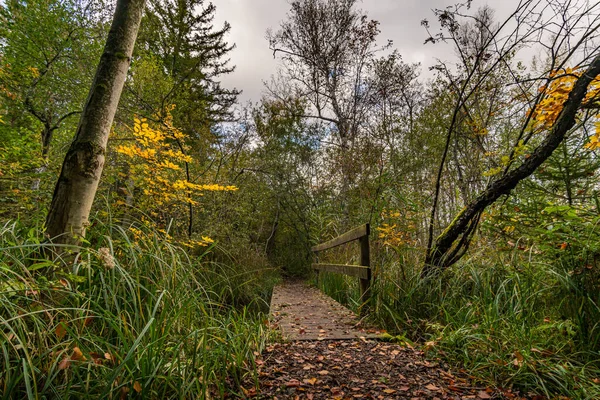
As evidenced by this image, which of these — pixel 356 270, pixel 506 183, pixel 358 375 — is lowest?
pixel 358 375

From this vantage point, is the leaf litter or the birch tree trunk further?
the leaf litter

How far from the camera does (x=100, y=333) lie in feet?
4.58

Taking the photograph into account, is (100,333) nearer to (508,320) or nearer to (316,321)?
(316,321)

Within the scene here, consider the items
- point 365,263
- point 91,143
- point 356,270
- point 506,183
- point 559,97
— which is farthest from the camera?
point 356,270

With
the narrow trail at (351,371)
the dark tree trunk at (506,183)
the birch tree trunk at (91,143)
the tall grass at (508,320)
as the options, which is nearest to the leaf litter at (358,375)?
the narrow trail at (351,371)

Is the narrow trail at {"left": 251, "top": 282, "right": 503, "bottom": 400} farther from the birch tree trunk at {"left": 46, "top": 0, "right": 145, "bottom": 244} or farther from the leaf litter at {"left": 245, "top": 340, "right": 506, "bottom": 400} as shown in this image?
the birch tree trunk at {"left": 46, "top": 0, "right": 145, "bottom": 244}

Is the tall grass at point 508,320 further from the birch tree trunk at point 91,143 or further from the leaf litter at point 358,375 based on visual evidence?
the birch tree trunk at point 91,143

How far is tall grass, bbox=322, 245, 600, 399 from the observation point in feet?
5.65

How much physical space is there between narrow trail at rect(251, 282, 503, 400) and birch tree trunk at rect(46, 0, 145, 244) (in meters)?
1.34

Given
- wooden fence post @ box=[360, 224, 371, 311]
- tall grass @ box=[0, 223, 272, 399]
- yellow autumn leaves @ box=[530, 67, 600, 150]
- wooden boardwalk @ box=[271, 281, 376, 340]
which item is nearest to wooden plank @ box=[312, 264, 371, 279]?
wooden fence post @ box=[360, 224, 371, 311]

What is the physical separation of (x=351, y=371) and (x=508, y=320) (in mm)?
1268

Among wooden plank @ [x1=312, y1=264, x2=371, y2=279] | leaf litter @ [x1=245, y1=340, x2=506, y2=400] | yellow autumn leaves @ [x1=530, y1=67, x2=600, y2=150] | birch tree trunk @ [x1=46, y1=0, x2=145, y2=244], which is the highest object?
yellow autumn leaves @ [x1=530, y1=67, x2=600, y2=150]

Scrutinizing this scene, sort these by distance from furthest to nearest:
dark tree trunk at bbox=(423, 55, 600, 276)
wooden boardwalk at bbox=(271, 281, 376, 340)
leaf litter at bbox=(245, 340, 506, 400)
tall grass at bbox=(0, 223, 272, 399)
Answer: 1. wooden boardwalk at bbox=(271, 281, 376, 340)
2. dark tree trunk at bbox=(423, 55, 600, 276)
3. leaf litter at bbox=(245, 340, 506, 400)
4. tall grass at bbox=(0, 223, 272, 399)

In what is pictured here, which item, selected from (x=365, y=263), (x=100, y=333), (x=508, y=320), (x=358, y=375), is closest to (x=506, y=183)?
(x=508, y=320)
